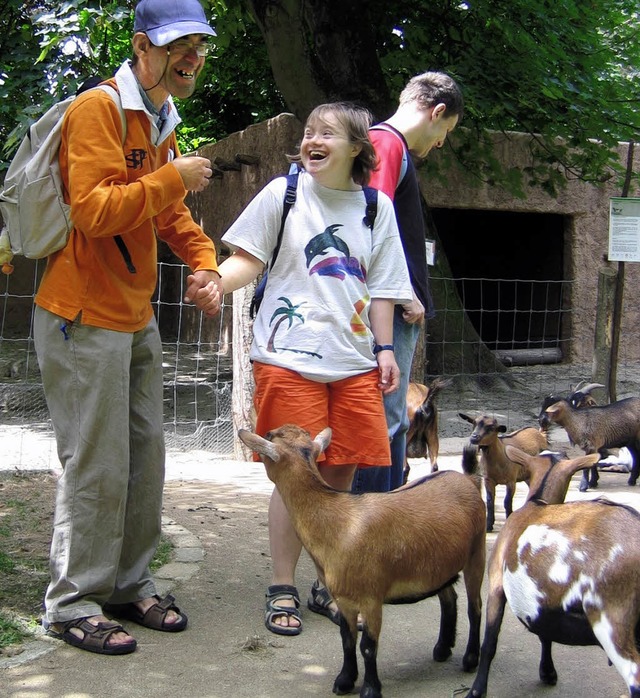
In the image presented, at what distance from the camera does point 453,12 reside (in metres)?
10.9

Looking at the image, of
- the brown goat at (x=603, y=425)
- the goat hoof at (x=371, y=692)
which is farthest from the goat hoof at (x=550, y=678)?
the brown goat at (x=603, y=425)

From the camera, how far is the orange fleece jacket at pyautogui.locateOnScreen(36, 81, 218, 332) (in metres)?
3.29

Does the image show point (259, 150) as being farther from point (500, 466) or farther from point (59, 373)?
point (59, 373)

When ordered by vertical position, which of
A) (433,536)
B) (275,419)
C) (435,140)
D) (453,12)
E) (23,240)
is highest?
(453,12)

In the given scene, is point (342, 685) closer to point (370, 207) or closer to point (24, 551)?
point (370, 207)

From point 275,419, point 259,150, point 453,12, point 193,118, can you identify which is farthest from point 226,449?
point 193,118

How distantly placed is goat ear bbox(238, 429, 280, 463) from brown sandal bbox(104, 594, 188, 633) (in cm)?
79

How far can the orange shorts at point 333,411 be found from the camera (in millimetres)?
3619

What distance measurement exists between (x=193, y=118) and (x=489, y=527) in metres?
12.8

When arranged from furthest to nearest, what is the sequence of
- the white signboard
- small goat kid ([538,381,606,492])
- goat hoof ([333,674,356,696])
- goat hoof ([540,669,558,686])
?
the white signboard → small goat kid ([538,381,606,492]) → goat hoof ([540,669,558,686]) → goat hoof ([333,674,356,696])

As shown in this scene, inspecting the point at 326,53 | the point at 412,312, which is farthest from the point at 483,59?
the point at 412,312

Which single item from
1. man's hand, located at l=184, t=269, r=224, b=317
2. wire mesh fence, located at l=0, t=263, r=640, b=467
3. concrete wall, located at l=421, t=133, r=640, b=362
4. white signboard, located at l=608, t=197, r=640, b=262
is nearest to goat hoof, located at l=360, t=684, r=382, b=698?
man's hand, located at l=184, t=269, r=224, b=317

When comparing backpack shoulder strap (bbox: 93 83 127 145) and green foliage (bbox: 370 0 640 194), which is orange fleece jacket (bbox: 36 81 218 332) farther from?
green foliage (bbox: 370 0 640 194)

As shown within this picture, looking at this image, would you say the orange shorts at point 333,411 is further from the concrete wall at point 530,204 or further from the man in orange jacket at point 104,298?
the concrete wall at point 530,204
